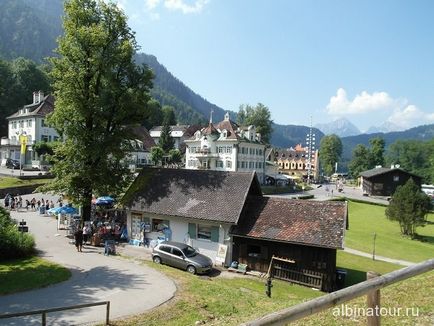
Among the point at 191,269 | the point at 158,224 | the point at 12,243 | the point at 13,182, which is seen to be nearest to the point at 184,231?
the point at 158,224

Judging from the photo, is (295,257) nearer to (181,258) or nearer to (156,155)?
(181,258)

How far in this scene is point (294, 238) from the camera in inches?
1044

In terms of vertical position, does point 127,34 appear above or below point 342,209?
above

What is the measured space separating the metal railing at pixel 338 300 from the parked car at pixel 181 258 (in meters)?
20.8

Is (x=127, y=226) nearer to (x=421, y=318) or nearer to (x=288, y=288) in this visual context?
(x=288, y=288)

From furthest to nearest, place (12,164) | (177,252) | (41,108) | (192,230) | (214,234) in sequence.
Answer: (41,108)
(12,164)
(192,230)
(214,234)
(177,252)

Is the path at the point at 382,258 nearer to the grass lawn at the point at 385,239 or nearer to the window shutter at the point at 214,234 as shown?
the grass lawn at the point at 385,239

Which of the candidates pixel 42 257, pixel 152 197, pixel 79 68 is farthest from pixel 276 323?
pixel 79 68

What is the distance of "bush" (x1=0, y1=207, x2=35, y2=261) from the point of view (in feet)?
81.6

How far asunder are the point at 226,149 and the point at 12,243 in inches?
2286

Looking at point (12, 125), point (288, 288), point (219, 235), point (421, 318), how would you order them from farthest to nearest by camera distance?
point (12, 125) < point (219, 235) < point (288, 288) < point (421, 318)

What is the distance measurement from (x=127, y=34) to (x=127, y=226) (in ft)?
52.5

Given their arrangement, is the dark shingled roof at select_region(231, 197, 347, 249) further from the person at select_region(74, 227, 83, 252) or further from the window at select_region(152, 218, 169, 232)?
the person at select_region(74, 227, 83, 252)

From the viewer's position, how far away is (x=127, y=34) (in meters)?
34.2
